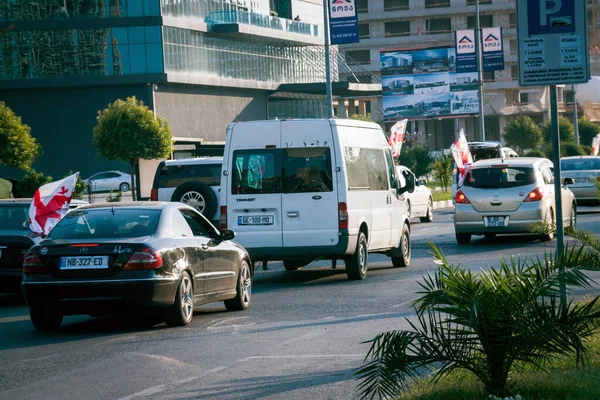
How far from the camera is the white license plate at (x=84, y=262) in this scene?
1263 centimetres

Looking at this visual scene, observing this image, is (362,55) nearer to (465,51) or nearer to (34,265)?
(465,51)

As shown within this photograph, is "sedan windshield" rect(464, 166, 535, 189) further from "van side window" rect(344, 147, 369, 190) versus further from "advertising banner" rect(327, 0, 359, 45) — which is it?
"advertising banner" rect(327, 0, 359, 45)

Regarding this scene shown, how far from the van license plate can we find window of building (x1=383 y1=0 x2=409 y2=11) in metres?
97.9

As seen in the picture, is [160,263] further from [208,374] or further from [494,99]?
[494,99]

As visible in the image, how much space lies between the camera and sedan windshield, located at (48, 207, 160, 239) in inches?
515

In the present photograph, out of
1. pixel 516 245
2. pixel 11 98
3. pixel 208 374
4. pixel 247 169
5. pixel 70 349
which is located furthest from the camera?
pixel 11 98

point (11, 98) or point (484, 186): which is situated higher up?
point (11, 98)

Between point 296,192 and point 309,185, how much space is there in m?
0.21

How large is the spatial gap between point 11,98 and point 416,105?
2304 cm

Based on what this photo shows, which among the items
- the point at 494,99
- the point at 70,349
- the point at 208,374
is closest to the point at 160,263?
the point at 70,349

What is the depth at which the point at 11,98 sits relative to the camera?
2702 inches

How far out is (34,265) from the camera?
12.9 meters

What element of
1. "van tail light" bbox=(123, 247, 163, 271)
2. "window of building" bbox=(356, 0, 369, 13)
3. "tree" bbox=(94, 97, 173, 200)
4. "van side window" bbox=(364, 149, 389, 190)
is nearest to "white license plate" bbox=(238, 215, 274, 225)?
"van side window" bbox=(364, 149, 389, 190)

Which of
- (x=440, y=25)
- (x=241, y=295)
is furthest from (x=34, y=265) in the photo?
(x=440, y=25)
